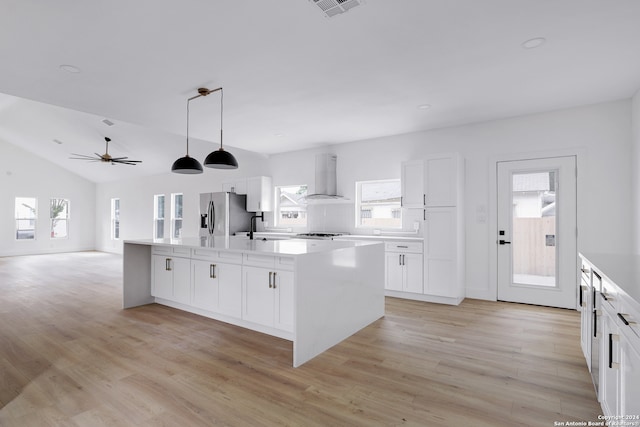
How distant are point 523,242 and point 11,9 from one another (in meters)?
5.81

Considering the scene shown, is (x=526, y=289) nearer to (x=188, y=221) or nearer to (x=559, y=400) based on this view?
(x=559, y=400)

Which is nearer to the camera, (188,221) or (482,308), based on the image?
(482,308)

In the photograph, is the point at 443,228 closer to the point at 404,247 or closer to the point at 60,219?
the point at 404,247

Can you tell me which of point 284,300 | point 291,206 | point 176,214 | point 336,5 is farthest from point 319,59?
point 176,214

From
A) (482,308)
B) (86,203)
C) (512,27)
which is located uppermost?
(512,27)

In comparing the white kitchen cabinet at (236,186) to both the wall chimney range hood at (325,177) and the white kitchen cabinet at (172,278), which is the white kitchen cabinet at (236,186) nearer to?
the wall chimney range hood at (325,177)

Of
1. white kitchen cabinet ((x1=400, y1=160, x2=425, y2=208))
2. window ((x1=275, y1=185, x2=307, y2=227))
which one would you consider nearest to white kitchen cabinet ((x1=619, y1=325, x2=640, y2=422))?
white kitchen cabinet ((x1=400, y1=160, x2=425, y2=208))

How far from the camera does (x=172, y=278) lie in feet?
14.0

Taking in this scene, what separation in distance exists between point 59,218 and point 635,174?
15029 millimetres

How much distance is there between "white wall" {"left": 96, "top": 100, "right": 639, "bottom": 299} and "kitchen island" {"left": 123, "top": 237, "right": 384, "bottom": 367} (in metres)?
2.05

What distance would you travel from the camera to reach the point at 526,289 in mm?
4641

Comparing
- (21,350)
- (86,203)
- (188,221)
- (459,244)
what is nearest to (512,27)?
(459,244)

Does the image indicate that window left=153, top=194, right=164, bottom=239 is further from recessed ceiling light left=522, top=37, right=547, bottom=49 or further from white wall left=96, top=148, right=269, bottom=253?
recessed ceiling light left=522, top=37, right=547, bottom=49

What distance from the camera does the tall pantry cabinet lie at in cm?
467
